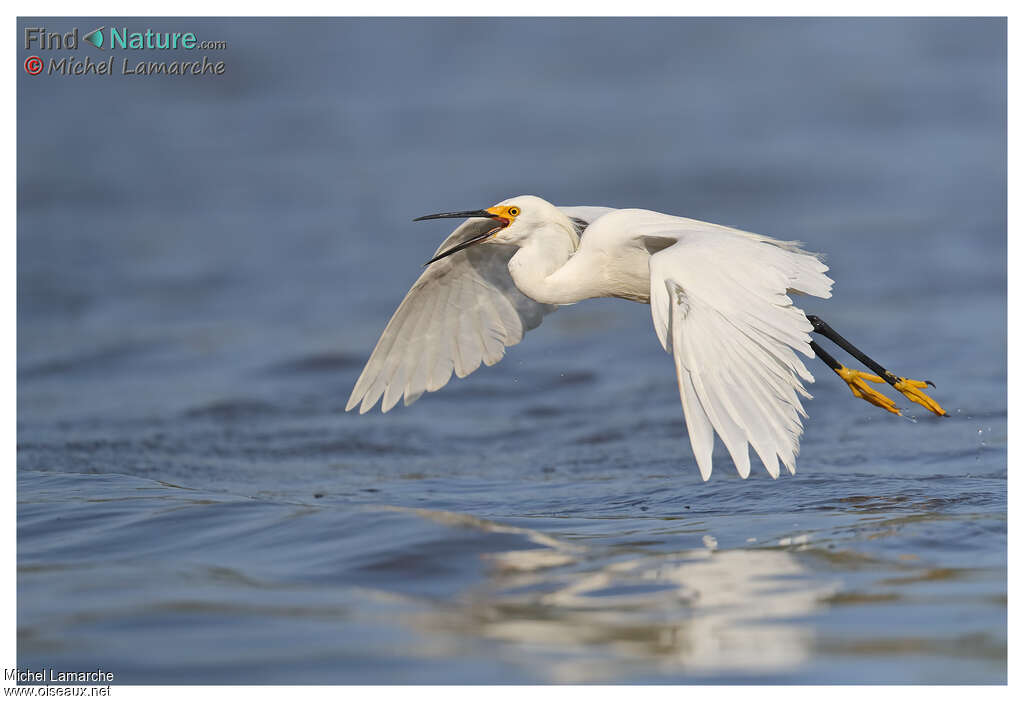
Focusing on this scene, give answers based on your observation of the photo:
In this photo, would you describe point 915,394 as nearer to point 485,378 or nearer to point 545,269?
point 545,269

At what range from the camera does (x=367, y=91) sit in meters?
19.2

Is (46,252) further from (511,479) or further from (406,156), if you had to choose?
(511,479)

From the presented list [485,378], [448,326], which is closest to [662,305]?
[448,326]

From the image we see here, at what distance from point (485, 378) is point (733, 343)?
5.08 metres

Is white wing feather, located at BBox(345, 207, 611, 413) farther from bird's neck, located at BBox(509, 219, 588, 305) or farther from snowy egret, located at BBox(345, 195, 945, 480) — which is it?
bird's neck, located at BBox(509, 219, 588, 305)

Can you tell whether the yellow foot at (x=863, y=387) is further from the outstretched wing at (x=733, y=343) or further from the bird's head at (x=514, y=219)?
the bird's head at (x=514, y=219)

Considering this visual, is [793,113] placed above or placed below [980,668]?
above

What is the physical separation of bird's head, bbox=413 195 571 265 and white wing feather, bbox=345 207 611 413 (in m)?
0.52

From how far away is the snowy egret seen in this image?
446 centimetres

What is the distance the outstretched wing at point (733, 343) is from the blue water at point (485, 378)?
48 centimetres

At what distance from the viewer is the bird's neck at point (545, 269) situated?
561 centimetres

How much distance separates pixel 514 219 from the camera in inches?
223

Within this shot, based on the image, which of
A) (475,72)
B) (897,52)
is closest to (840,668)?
(475,72)

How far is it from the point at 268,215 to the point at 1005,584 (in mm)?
12639
